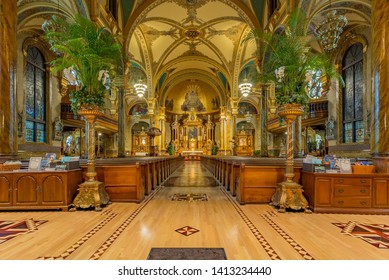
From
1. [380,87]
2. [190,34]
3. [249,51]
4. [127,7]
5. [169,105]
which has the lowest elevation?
[380,87]

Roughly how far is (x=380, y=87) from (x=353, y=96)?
29.4ft

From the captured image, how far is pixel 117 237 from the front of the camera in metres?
3.20

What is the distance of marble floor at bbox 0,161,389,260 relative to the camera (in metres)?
2.72

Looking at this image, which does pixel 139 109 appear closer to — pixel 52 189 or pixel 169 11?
pixel 169 11

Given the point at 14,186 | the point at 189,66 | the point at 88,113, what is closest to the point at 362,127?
the point at 88,113

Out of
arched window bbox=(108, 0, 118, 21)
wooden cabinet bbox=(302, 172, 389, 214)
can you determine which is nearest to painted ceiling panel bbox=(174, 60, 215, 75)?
arched window bbox=(108, 0, 118, 21)

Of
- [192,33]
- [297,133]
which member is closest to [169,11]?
[192,33]

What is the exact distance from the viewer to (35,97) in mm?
12984

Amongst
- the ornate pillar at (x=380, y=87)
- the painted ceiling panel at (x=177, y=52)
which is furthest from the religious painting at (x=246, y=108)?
the ornate pillar at (x=380, y=87)

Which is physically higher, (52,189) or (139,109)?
(139,109)

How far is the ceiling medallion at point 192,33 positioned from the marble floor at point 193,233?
13.4 meters

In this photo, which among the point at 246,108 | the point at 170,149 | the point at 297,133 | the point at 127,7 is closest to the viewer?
the point at 297,133

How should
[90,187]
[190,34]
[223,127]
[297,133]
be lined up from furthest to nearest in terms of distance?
1. [223,127]
2. [190,34]
3. [297,133]
4. [90,187]

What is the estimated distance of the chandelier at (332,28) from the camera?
21.6 ft
